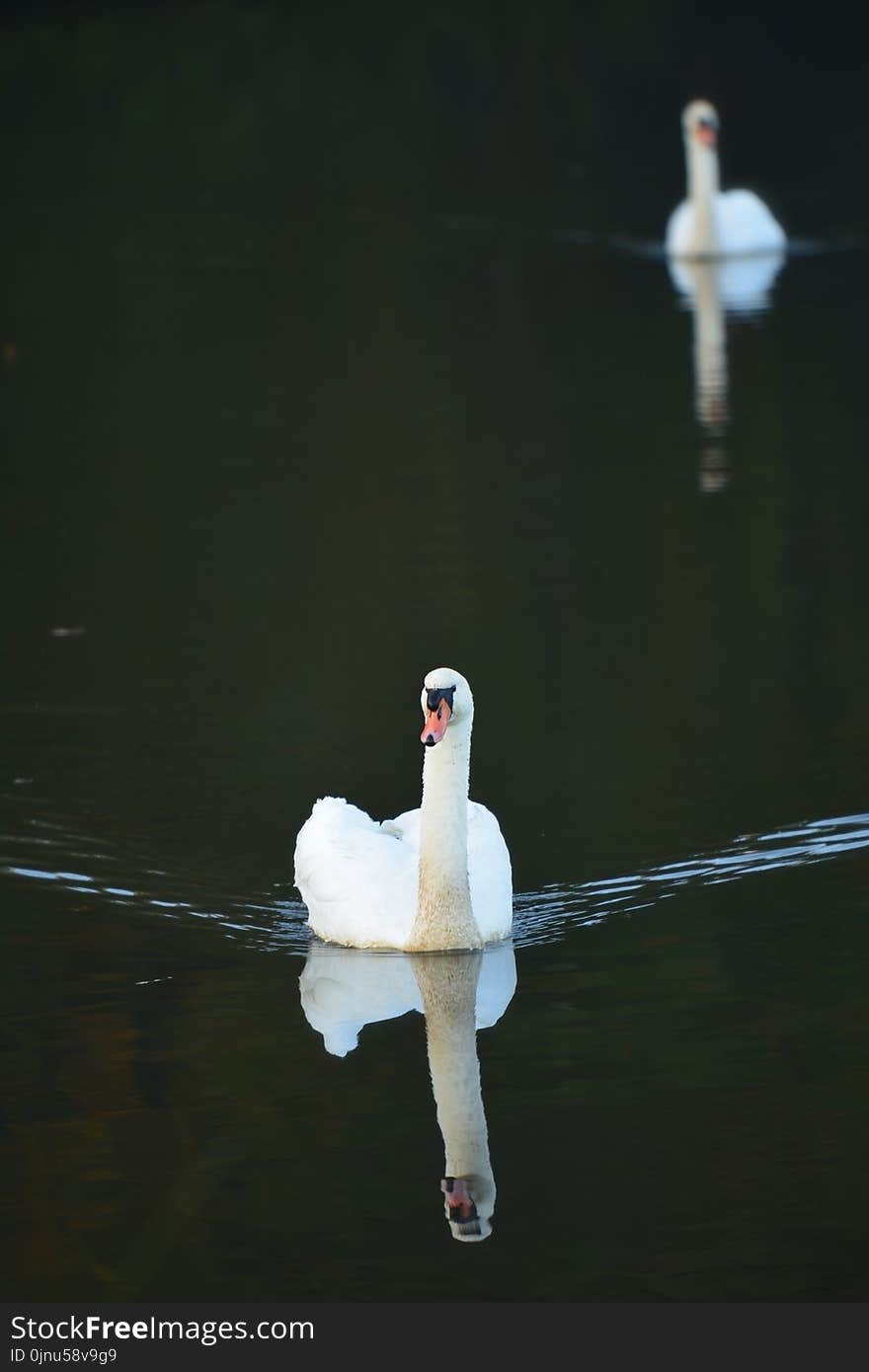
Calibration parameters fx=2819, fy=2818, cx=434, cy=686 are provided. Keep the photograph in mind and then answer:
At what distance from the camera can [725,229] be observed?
99.5 feet

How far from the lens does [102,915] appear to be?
1109 centimetres

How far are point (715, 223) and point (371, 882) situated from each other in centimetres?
2047

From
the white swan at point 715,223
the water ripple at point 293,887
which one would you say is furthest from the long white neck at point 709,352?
the water ripple at point 293,887

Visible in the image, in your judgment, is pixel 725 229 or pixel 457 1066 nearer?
pixel 457 1066

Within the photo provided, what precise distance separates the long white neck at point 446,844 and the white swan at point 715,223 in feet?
66.6

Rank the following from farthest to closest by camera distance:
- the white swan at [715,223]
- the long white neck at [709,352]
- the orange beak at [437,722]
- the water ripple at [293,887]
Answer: the white swan at [715,223]
the long white neck at [709,352]
the water ripple at [293,887]
the orange beak at [437,722]

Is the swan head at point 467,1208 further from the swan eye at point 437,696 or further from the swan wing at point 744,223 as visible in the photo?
the swan wing at point 744,223

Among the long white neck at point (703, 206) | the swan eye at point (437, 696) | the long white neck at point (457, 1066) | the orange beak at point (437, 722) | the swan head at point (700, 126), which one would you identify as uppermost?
the swan head at point (700, 126)

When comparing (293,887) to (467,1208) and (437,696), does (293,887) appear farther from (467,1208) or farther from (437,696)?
(467,1208)

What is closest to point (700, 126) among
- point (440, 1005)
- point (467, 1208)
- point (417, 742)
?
point (417, 742)

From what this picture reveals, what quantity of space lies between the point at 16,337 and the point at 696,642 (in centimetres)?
1323

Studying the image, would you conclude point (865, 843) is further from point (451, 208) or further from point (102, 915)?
point (451, 208)

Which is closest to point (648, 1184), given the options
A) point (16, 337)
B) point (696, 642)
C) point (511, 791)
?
point (511, 791)

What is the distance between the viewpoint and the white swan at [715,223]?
30094 mm
